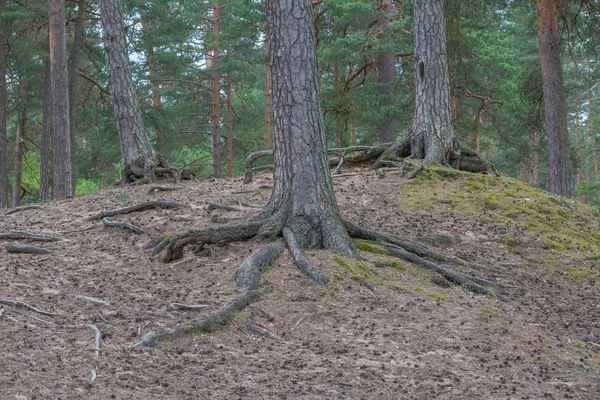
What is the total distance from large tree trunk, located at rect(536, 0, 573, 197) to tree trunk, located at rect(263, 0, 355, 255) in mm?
7751

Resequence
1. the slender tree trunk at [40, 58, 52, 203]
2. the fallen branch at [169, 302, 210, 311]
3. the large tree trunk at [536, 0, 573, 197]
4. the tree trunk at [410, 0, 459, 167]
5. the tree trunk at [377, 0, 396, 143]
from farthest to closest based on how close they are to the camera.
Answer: the tree trunk at [377, 0, 396, 143] → the slender tree trunk at [40, 58, 52, 203] → the large tree trunk at [536, 0, 573, 197] → the tree trunk at [410, 0, 459, 167] → the fallen branch at [169, 302, 210, 311]

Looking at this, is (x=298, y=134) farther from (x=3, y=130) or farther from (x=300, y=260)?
(x=3, y=130)

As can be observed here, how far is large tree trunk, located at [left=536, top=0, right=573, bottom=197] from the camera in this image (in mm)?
12656

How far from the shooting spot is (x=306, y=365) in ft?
14.7

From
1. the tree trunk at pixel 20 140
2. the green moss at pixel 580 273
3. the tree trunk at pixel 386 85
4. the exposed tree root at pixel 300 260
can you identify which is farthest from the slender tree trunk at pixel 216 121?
the green moss at pixel 580 273

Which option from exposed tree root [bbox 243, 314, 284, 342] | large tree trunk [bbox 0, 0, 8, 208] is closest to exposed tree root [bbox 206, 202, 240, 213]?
exposed tree root [bbox 243, 314, 284, 342]

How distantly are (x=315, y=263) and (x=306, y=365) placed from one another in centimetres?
181

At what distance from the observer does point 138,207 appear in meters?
8.63

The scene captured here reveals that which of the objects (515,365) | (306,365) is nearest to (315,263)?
(306,365)

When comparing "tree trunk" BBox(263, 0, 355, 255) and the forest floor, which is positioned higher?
"tree trunk" BBox(263, 0, 355, 255)

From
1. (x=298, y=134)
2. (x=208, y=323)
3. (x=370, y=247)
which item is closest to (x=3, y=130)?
(x=298, y=134)

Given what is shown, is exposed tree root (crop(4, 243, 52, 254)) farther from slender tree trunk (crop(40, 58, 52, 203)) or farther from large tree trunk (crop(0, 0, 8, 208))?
large tree trunk (crop(0, 0, 8, 208))

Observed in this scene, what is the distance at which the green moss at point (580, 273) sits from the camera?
752 centimetres

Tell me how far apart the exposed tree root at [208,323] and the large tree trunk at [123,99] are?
6561 millimetres
